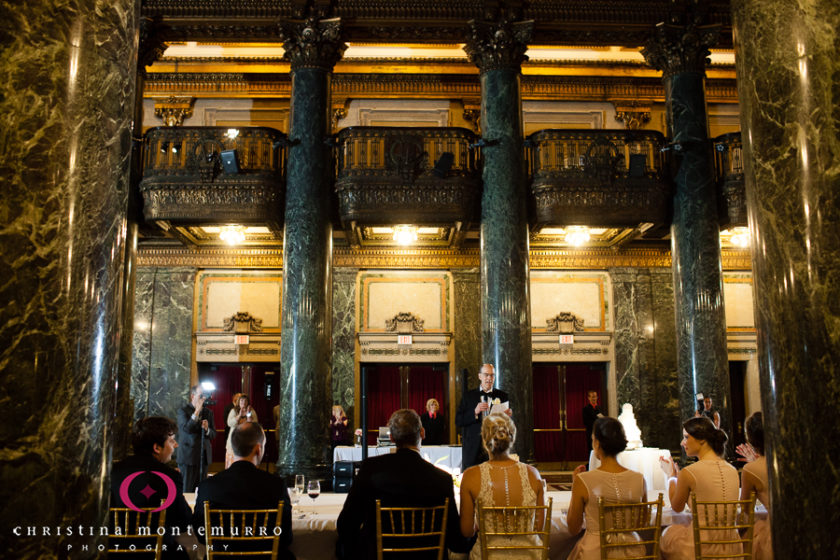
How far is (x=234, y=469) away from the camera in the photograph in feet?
12.0

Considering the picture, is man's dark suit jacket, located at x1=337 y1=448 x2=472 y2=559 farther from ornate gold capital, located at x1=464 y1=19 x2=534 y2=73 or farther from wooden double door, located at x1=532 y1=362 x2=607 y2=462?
wooden double door, located at x1=532 y1=362 x2=607 y2=462

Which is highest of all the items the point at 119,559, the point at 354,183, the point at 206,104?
the point at 206,104

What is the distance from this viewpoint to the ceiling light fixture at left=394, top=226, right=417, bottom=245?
42.6 feet

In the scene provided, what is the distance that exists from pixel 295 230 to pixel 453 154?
2.99 metres

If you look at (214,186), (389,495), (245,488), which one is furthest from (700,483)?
(214,186)

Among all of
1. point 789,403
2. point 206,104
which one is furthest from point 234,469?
point 206,104

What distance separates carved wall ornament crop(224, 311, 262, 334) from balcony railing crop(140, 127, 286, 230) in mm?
2842

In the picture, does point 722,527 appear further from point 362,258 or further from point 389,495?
point 362,258

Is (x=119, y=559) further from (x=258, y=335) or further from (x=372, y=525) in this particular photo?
(x=258, y=335)

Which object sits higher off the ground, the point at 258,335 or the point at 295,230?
the point at 295,230

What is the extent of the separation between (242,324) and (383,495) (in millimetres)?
10928

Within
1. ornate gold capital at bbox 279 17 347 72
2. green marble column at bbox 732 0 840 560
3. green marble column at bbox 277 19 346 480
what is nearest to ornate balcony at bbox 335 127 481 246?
green marble column at bbox 277 19 346 480

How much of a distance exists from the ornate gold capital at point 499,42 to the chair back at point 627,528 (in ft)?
30.2

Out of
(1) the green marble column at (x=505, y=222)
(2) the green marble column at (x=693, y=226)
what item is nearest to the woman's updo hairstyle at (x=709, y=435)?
(1) the green marble column at (x=505, y=222)
